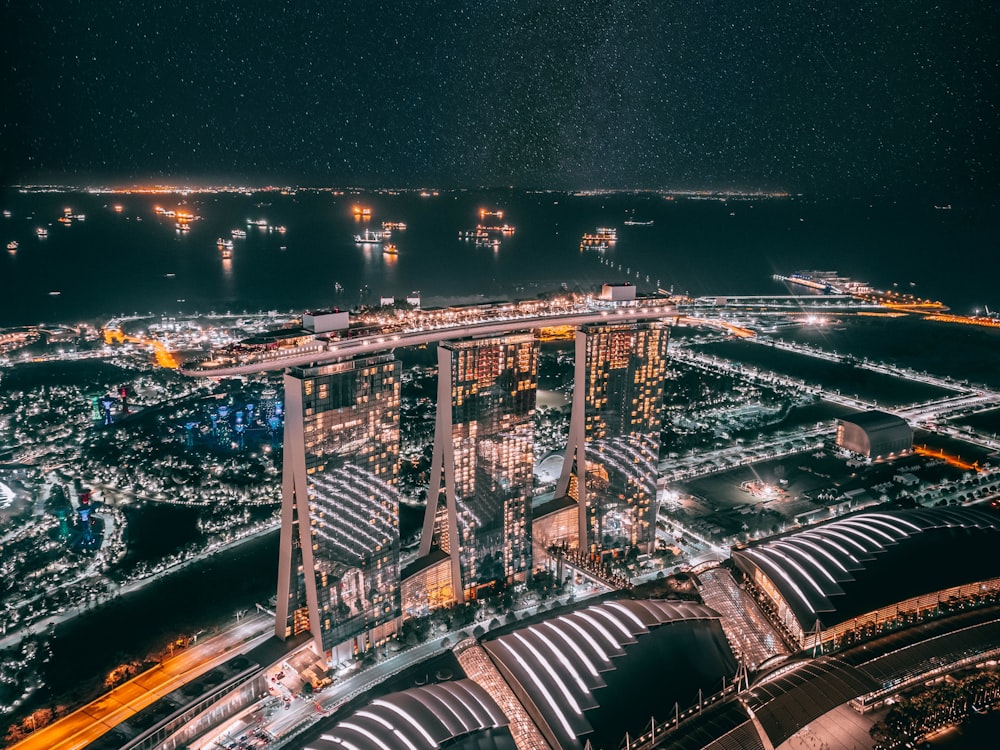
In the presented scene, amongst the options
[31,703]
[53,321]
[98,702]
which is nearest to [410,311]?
[98,702]

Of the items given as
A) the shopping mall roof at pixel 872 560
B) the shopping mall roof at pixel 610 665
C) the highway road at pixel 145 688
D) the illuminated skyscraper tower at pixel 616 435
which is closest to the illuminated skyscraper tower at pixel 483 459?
the illuminated skyscraper tower at pixel 616 435

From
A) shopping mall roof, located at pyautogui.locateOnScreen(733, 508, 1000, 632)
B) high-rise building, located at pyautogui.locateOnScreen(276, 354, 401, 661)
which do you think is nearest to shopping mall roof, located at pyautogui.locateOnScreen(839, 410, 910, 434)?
shopping mall roof, located at pyautogui.locateOnScreen(733, 508, 1000, 632)

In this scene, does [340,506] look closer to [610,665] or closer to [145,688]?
[145,688]

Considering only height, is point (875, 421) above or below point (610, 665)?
above

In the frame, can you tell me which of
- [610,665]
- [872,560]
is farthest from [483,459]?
[872,560]

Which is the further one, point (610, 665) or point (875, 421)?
point (875, 421)

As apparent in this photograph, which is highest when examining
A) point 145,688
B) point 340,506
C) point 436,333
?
point 436,333
